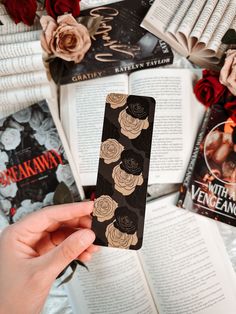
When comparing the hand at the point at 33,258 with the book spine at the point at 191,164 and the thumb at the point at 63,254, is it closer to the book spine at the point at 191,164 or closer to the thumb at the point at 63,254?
the thumb at the point at 63,254

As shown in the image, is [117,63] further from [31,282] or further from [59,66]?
[31,282]

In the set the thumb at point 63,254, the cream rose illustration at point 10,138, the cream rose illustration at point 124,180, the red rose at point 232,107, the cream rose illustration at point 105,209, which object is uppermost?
the red rose at point 232,107

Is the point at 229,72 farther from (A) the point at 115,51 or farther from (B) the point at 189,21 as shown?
(A) the point at 115,51

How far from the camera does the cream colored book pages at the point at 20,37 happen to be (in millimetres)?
876

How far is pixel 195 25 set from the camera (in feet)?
2.85

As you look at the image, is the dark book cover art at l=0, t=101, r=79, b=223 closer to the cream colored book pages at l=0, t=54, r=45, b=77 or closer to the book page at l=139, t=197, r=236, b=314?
the cream colored book pages at l=0, t=54, r=45, b=77

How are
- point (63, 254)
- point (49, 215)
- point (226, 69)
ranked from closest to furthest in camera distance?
point (63, 254), point (49, 215), point (226, 69)

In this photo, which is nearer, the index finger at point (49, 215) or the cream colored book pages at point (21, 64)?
the index finger at point (49, 215)

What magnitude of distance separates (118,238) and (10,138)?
1.33 feet

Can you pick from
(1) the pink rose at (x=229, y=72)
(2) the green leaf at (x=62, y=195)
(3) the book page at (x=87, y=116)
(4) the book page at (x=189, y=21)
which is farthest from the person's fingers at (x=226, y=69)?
(2) the green leaf at (x=62, y=195)

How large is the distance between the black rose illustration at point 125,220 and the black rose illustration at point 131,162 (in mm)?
68


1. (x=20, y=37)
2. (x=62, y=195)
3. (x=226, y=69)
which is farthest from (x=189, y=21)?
(x=62, y=195)

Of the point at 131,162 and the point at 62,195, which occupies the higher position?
the point at 131,162

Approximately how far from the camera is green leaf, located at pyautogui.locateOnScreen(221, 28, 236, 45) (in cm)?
85
